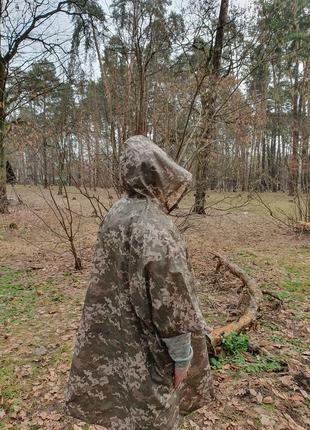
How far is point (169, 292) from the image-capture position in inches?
58.4

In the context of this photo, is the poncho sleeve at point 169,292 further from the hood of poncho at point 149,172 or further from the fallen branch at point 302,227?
the fallen branch at point 302,227

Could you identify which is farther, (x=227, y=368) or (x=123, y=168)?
(x=227, y=368)

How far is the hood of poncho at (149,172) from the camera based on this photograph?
166 cm

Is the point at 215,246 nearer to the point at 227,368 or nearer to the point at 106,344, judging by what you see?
the point at 227,368

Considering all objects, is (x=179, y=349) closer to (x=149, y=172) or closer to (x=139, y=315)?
(x=139, y=315)

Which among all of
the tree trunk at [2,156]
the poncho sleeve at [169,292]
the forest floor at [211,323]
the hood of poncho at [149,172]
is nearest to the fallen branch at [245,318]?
the forest floor at [211,323]

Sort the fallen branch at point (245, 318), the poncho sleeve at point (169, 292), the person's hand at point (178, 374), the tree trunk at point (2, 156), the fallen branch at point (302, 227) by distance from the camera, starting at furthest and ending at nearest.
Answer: the tree trunk at point (2, 156) < the fallen branch at point (302, 227) < the fallen branch at point (245, 318) < the person's hand at point (178, 374) < the poncho sleeve at point (169, 292)

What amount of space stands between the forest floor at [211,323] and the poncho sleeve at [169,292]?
5.66ft

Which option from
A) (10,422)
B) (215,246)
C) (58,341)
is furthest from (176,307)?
(215,246)

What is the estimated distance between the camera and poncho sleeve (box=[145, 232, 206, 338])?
147 cm

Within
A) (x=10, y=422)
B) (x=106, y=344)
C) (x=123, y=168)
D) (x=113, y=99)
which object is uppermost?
(x=113, y=99)

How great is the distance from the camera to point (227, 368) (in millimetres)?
3354

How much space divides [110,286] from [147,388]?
0.53 metres

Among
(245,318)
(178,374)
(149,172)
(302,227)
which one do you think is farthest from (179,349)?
(302,227)
